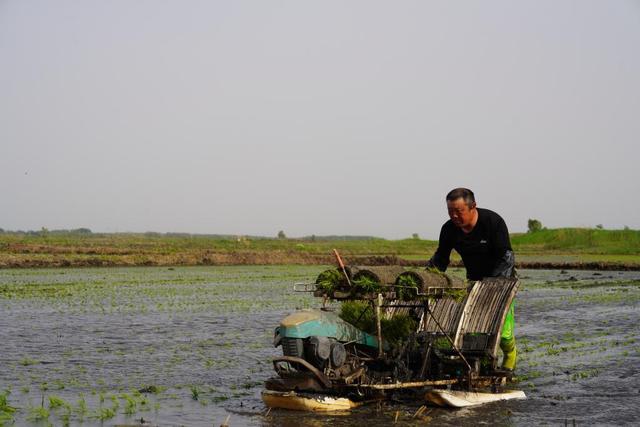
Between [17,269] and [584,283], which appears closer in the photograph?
[584,283]

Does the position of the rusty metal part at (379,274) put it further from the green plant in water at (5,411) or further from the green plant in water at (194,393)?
the green plant in water at (5,411)

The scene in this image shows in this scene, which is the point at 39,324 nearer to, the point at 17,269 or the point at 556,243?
the point at 17,269

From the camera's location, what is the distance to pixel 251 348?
1672cm

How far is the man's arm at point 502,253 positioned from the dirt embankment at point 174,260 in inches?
1365

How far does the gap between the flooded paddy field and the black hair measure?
2.61 meters

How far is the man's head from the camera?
1102 centimetres

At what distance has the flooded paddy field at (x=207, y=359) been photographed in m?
10.5

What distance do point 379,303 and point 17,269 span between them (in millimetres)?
37773

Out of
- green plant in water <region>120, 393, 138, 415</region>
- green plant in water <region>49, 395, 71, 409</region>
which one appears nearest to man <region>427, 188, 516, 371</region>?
green plant in water <region>120, 393, 138, 415</region>

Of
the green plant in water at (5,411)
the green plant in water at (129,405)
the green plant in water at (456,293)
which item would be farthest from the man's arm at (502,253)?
the green plant in water at (5,411)

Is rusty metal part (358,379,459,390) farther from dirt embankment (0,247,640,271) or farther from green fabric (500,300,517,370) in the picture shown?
dirt embankment (0,247,640,271)

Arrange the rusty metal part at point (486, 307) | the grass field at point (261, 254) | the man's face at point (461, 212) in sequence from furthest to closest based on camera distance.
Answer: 1. the grass field at point (261, 254)
2. the rusty metal part at point (486, 307)
3. the man's face at point (461, 212)

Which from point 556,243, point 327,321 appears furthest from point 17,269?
point 556,243

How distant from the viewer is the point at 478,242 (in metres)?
11.4
